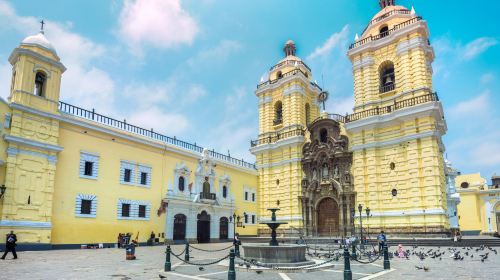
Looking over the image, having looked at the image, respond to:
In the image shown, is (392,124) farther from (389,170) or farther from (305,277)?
(305,277)

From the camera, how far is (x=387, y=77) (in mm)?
29953

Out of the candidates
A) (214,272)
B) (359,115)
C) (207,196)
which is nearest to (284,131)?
(359,115)

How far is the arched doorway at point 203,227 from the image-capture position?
30.6 metres

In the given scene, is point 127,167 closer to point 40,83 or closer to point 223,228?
point 40,83

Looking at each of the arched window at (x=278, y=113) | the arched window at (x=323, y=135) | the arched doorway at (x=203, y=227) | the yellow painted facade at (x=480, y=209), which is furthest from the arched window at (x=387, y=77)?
the yellow painted facade at (x=480, y=209)

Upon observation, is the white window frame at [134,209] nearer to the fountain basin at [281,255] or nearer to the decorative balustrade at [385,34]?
the fountain basin at [281,255]

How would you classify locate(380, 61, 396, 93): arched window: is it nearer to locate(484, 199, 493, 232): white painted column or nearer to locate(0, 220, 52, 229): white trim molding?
locate(0, 220, 52, 229): white trim molding

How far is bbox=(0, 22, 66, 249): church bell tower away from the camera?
19.5 meters

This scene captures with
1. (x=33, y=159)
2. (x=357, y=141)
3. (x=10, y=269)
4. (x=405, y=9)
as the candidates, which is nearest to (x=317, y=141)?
(x=357, y=141)

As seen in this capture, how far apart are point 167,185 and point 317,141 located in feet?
44.2

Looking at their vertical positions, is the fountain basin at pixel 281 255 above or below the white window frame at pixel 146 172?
below

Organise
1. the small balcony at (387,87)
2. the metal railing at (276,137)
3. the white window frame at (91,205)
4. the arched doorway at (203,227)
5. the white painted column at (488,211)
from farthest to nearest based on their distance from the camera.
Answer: the white painted column at (488,211) → the metal railing at (276,137) → the arched doorway at (203,227) → the small balcony at (387,87) → the white window frame at (91,205)

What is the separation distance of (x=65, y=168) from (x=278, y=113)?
21.5 meters

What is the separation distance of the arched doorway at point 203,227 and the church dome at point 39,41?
16680 mm
